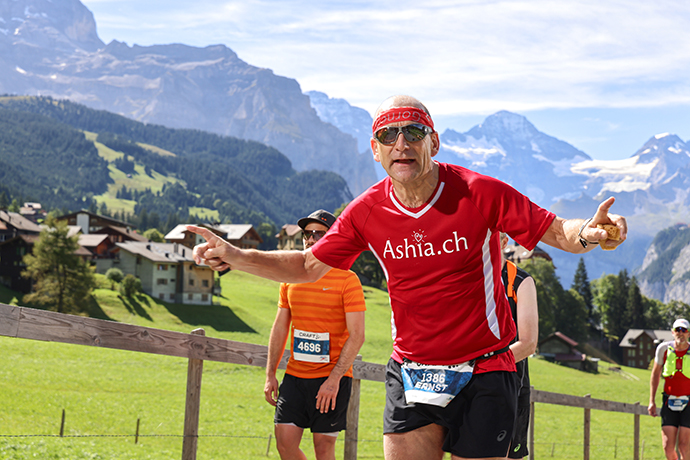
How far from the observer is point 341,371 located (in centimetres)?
605

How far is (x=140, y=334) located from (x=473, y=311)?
121 inches

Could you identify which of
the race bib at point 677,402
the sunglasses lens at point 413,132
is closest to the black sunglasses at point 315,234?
the sunglasses lens at point 413,132

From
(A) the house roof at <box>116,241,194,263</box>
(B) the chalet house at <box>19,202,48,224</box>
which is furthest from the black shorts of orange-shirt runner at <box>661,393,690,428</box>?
(B) the chalet house at <box>19,202,48,224</box>

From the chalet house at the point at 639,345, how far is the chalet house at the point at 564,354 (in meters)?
35.4

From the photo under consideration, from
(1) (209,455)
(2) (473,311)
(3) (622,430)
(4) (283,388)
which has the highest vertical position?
(2) (473,311)

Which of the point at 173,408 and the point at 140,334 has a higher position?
the point at 140,334

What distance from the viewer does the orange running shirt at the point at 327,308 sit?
6273 mm

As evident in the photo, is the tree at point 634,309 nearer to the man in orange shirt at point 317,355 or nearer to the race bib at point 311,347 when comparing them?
the man in orange shirt at point 317,355

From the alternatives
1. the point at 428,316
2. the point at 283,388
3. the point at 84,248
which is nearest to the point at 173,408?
the point at 283,388

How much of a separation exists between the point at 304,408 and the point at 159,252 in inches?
3290

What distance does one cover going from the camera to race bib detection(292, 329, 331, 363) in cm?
621

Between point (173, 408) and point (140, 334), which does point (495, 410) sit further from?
point (173, 408)

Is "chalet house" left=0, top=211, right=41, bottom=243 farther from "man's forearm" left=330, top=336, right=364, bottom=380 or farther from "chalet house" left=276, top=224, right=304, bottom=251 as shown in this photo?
"man's forearm" left=330, top=336, right=364, bottom=380

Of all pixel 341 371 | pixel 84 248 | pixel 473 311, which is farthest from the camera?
pixel 84 248
